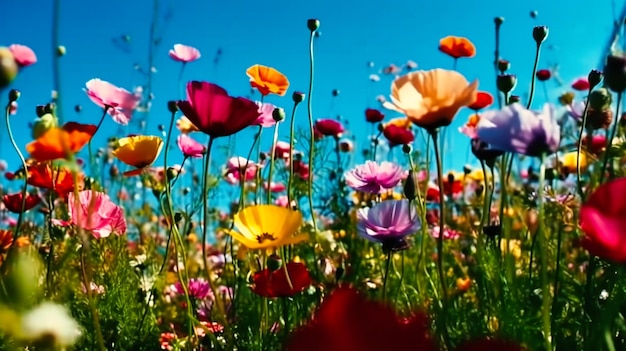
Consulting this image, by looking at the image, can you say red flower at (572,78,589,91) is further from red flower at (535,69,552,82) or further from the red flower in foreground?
the red flower in foreground

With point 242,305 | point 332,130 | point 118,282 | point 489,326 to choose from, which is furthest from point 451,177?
point 118,282

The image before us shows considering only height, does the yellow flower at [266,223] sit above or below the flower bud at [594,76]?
below

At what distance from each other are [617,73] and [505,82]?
355mm

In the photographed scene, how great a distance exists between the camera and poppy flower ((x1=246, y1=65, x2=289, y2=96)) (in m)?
1.23

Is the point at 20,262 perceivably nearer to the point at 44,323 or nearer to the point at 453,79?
the point at 44,323

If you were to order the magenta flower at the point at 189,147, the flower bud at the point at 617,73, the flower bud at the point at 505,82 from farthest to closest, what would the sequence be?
the magenta flower at the point at 189,147 < the flower bud at the point at 505,82 < the flower bud at the point at 617,73

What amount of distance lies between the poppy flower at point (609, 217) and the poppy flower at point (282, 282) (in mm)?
547

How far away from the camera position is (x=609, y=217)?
46cm

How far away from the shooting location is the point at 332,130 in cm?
192

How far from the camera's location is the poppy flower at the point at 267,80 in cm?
123

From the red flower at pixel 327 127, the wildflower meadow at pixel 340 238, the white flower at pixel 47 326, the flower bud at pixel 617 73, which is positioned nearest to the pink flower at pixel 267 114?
the wildflower meadow at pixel 340 238

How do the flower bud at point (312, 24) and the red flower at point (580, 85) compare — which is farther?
the red flower at point (580, 85)

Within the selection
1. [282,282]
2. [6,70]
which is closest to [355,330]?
[6,70]

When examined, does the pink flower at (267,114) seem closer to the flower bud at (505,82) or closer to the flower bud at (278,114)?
the flower bud at (278,114)
